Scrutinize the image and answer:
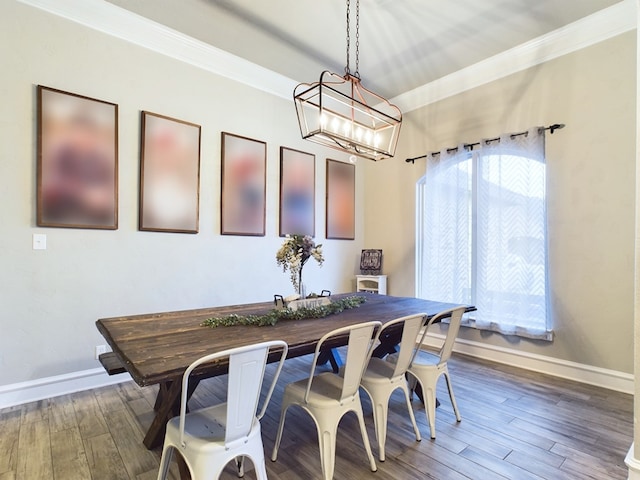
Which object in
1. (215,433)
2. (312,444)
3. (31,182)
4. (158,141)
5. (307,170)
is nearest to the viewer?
(215,433)

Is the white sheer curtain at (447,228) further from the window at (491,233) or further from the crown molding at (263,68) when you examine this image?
the crown molding at (263,68)

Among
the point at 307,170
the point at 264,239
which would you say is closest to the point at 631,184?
the point at 307,170

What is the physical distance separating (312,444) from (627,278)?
296cm

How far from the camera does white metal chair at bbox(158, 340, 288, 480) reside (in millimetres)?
1256

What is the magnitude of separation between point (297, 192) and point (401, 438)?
301 cm

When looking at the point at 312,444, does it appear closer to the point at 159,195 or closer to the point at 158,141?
the point at 159,195

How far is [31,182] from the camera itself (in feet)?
8.38

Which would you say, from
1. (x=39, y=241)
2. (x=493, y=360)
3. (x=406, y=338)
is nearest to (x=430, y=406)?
(x=406, y=338)

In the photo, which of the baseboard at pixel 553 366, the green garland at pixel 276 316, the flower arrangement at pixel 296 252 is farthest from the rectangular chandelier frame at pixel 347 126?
the baseboard at pixel 553 366

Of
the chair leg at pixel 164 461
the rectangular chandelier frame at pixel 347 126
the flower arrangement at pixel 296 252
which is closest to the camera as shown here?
the chair leg at pixel 164 461

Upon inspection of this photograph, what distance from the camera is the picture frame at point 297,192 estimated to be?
4129 mm

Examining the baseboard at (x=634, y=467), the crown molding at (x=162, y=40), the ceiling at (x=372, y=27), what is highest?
the ceiling at (x=372, y=27)

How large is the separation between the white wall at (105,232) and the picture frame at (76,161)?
73mm

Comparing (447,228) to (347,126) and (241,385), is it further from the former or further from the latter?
(241,385)
